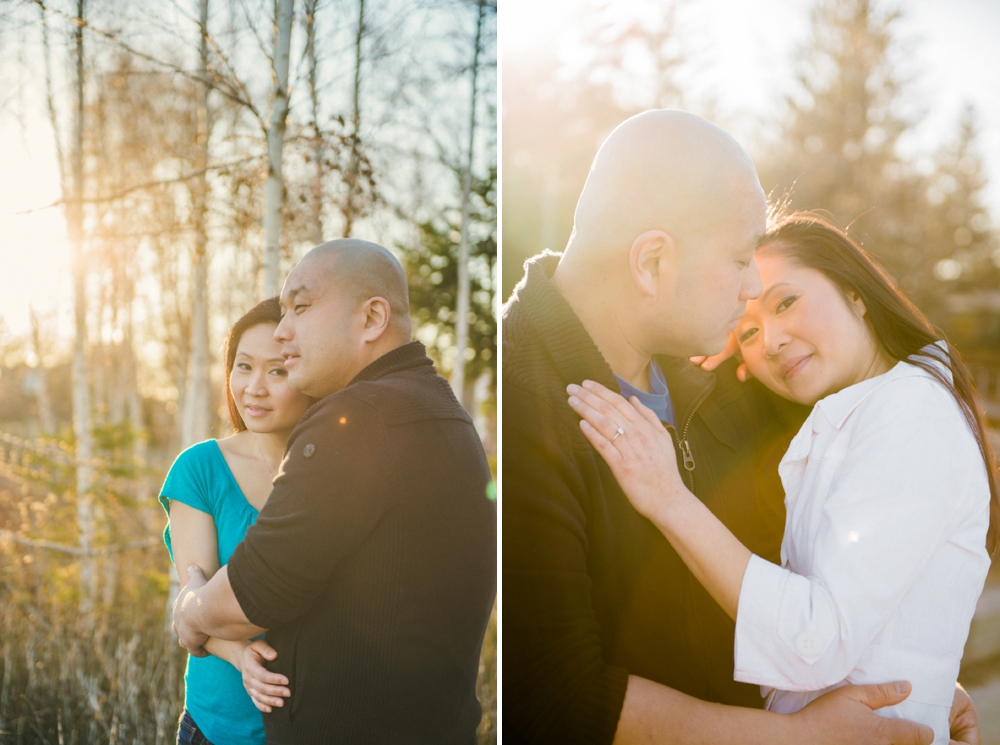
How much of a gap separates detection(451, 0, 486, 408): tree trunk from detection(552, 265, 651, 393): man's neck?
3.77 ft

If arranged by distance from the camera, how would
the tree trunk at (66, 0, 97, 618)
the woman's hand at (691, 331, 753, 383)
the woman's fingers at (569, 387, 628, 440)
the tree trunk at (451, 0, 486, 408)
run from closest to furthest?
the woman's fingers at (569, 387, 628, 440) < the woman's hand at (691, 331, 753, 383) < the tree trunk at (66, 0, 97, 618) < the tree trunk at (451, 0, 486, 408)

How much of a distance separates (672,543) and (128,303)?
2742 millimetres

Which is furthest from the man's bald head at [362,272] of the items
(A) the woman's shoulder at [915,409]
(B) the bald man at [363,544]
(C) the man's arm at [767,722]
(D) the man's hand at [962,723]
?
(D) the man's hand at [962,723]

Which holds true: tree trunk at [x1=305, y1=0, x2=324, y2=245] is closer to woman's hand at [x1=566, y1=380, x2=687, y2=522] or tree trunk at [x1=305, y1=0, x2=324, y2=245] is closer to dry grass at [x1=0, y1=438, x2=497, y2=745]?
woman's hand at [x1=566, y1=380, x2=687, y2=522]

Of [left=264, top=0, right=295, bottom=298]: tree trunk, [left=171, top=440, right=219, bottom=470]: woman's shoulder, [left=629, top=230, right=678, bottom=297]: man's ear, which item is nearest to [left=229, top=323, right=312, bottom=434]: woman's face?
[left=171, top=440, right=219, bottom=470]: woman's shoulder

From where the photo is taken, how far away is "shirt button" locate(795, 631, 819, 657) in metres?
1.50

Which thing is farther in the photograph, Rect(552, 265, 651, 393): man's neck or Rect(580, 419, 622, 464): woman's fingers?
Rect(552, 265, 651, 393): man's neck

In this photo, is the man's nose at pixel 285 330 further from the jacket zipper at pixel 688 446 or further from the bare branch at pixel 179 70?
the jacket zipper at pixel 688 446

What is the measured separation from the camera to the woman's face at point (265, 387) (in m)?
1.76

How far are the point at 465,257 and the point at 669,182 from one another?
1571 mm

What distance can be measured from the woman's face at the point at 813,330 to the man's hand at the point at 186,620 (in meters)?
1.71

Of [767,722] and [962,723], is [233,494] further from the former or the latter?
[962,723]

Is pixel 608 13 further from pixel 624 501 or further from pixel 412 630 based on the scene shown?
pixel 412 630

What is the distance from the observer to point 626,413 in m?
1.63
